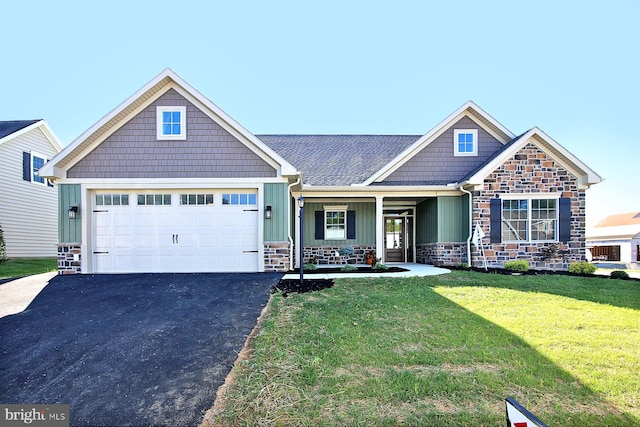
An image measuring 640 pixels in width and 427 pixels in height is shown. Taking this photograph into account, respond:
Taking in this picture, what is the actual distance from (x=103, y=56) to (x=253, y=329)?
624 inches

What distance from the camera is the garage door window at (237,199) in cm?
920

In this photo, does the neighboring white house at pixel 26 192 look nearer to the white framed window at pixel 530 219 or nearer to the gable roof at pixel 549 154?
the gable roof at pixel 549 154

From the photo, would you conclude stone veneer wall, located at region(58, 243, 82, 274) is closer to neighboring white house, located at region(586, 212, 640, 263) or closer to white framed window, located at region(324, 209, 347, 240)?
white framed window, located at region(324, 209, 347, 240)

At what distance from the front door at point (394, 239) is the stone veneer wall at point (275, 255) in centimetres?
629

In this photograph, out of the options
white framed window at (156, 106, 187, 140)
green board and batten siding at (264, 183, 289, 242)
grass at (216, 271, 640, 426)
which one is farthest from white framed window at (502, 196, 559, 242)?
white framed window at (156, 106, 187, 140)

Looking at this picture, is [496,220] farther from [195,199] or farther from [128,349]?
[128,349]

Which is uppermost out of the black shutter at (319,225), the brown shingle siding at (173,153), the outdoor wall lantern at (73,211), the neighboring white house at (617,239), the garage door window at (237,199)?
the brown shingle siding at (173,153)

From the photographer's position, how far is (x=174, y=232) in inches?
357

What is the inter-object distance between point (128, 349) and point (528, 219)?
1186 centimetres

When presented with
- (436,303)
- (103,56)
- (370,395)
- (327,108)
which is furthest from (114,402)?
(327,108)

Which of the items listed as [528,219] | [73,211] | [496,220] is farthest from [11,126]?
[528,219]

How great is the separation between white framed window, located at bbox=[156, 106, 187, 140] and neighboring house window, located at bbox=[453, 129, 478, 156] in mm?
9506

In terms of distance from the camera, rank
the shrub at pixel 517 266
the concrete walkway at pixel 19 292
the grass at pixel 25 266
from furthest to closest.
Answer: the grass at pixel 25 266, the shrub at pixel 517 266, the concrete walkway at pixel 19 292

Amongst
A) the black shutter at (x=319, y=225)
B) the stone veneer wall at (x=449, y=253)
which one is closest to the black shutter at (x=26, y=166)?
the black shutter at (x=319, y=225)
